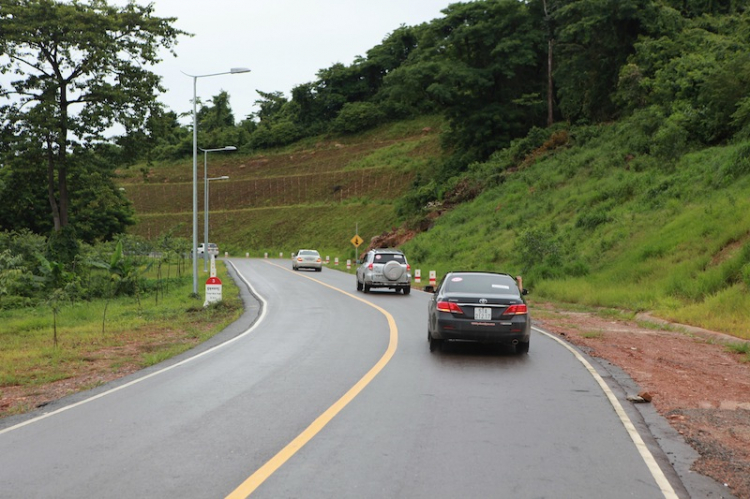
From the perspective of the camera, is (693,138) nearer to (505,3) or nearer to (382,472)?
(505,3)

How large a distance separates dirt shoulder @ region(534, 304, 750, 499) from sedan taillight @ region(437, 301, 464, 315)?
111 inches

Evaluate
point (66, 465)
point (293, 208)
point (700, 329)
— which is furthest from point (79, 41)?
point (293, 208)

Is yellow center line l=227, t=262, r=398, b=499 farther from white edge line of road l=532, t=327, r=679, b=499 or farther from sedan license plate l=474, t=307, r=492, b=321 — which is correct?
white edge line of road l=532, t=327, r=679, b=499

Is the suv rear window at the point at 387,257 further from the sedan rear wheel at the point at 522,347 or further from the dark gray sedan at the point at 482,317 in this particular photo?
the dark gray sedan at the point at 482,317

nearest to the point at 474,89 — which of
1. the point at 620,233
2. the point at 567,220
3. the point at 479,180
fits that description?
the point at 479,180

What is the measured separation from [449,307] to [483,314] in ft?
2.00

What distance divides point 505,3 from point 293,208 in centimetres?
4182

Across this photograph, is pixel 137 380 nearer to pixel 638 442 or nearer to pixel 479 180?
pixel 638 442

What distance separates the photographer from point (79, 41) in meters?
37.7

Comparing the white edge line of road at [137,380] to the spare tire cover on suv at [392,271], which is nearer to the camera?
the white edge line of road at [137,380]

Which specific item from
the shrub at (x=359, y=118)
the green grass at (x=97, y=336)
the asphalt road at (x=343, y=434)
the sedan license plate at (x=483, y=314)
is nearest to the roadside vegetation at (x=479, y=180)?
the green grass at (x=97, y=336)

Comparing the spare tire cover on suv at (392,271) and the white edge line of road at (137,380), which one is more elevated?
the spare tire cover on suv at (392,271)

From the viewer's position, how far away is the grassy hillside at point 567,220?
2154cm

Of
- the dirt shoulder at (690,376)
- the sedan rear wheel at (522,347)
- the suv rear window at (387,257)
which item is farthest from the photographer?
the suv rear window at (387,257)
